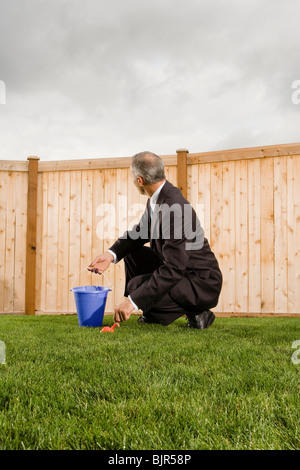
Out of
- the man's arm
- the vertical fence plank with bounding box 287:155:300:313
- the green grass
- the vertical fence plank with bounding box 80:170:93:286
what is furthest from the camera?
the vertical fence plank with bounding box 80:170:93:286

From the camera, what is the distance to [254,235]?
4.56 metres

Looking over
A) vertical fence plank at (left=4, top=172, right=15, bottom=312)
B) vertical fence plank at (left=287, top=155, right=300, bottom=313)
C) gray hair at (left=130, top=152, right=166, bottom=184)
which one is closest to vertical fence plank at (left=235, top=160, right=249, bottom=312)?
vertical fence plank at (left=287, top=155, right=300, bottom=313)

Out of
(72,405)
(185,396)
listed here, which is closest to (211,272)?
(185,396)

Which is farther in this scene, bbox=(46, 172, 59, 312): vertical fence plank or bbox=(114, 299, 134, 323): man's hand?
bbox=(46, 172, 59, 312): vertical fence plank

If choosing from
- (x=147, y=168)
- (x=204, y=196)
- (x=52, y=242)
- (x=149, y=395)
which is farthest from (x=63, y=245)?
(x=149, y=395)

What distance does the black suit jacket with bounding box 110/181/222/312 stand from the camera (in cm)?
269

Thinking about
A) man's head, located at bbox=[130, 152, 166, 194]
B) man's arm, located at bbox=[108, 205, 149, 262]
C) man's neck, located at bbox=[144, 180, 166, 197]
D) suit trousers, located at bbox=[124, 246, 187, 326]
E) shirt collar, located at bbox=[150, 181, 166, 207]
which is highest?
man's head, located at bbox=[130, 152, 166, 194]

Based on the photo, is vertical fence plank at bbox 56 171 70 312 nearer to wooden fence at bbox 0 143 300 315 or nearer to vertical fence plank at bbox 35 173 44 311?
wooden fence at bbox 0 143 300 315

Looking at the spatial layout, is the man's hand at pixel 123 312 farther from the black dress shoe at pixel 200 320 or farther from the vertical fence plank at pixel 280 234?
the vertical fence plank at pixel 280 234

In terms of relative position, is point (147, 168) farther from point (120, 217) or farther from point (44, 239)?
point (44, 239)

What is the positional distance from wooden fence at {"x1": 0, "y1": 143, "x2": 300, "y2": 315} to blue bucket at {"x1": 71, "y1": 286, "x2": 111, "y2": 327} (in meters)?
1.24

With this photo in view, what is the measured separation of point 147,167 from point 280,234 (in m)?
2.25

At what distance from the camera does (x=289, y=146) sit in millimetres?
4508

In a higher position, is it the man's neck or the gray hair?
the gray hair
